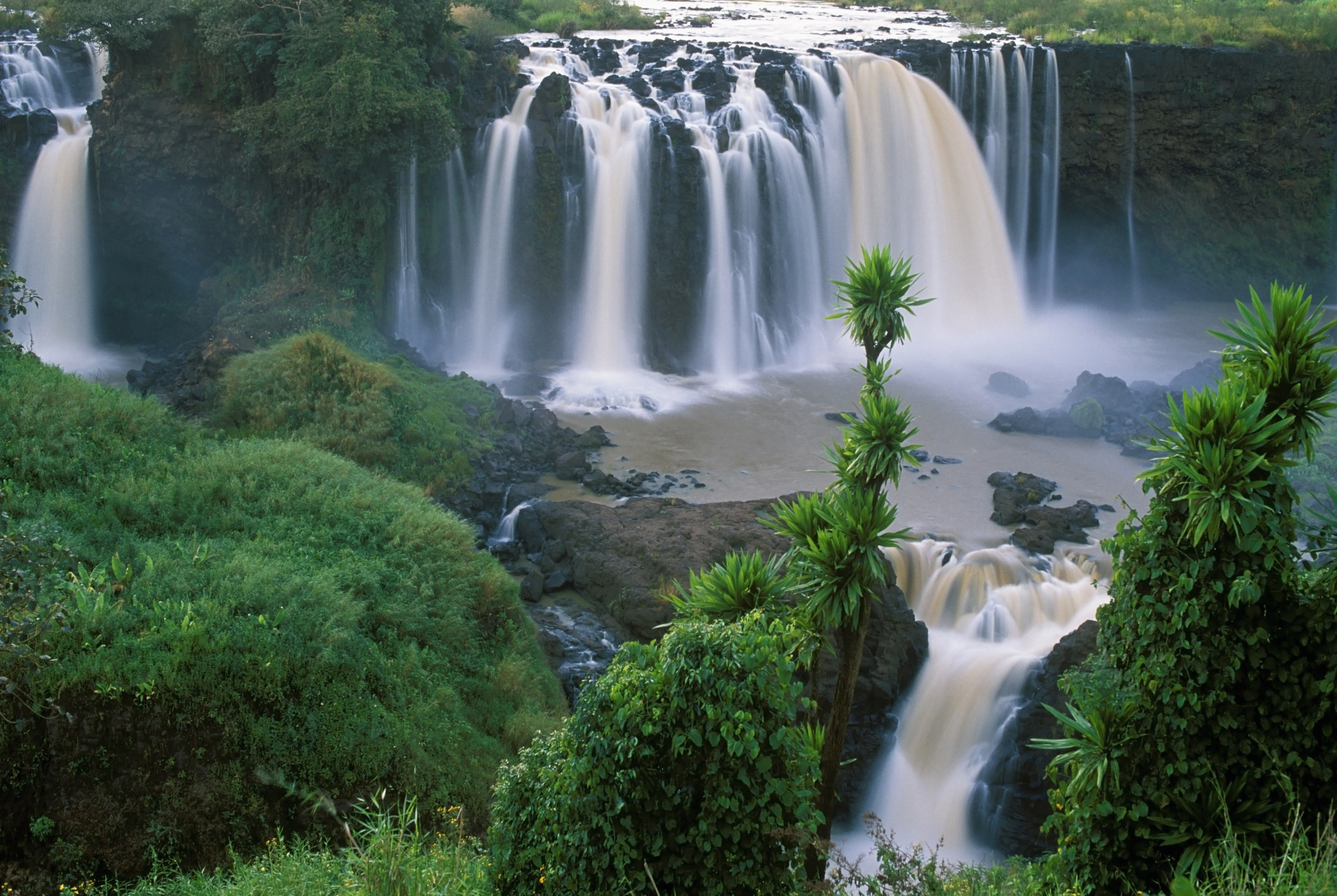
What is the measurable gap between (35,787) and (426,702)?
355cm

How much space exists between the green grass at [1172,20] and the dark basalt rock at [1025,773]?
23383 millimetres

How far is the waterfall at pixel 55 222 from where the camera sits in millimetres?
23250

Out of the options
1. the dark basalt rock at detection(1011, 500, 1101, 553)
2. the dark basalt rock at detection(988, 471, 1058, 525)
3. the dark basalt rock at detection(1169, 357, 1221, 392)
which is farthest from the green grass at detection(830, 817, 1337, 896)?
the dark basalt rock at detection(1169, 357, 1221, 392)

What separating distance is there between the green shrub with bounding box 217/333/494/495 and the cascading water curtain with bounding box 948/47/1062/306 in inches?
665

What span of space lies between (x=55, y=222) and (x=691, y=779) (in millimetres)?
23074

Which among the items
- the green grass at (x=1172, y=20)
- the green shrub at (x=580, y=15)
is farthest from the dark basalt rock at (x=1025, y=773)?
the green shrub at (x=580, y=15)

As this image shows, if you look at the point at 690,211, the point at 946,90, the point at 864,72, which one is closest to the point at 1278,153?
the point at 946,90

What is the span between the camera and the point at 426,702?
36.2ft

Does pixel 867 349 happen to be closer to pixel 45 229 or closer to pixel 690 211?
pixel 690 211

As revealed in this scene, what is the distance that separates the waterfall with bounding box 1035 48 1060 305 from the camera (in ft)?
92.6

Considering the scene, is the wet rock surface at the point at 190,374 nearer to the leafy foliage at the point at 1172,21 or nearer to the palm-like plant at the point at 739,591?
the palm-like plant at the point at 739,591

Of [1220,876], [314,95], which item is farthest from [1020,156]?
[1220,876]

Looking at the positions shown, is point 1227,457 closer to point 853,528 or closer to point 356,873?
point 853,528

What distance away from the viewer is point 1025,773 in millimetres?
11719
